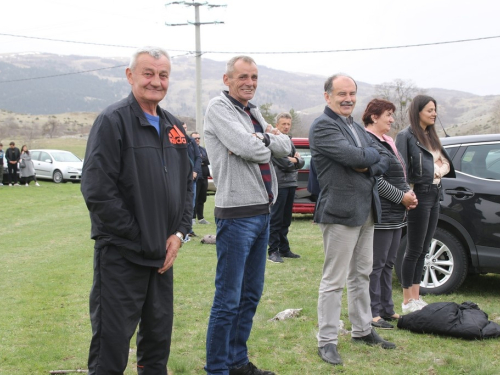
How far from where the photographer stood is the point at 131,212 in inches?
125

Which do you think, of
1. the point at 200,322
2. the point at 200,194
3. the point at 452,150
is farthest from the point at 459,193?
the point at 200,194

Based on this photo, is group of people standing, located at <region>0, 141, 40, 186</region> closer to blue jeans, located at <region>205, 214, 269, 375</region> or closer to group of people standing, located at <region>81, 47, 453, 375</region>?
group of people standing, located at <region>81, 47, 453, 375</region>

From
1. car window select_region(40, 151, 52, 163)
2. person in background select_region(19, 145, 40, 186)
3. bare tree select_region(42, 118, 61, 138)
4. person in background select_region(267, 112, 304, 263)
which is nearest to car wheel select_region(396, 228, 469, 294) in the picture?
person in background select_region(267, 112, 304, 263)

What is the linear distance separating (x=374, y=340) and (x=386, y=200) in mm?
1277

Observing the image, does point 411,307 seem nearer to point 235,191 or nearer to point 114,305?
point 235,191

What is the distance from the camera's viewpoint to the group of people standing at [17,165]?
26359 mm

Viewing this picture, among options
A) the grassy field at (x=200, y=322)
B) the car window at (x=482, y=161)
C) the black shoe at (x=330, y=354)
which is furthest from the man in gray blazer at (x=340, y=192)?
the car window at (x=482, y=161)

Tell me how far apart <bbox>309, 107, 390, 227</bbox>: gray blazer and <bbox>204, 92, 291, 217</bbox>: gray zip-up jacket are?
52 cm

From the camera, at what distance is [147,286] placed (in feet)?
10.9

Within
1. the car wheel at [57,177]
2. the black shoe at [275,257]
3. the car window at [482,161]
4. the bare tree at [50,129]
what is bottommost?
the car wheel at [57,177]

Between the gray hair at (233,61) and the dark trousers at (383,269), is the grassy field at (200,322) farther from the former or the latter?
the gray hair at (233,61)

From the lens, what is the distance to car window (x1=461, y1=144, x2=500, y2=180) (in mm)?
6496

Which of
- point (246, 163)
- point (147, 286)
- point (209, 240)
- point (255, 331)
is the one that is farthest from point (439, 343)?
point (209, 240)

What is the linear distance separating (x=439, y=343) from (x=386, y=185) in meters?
1.43
